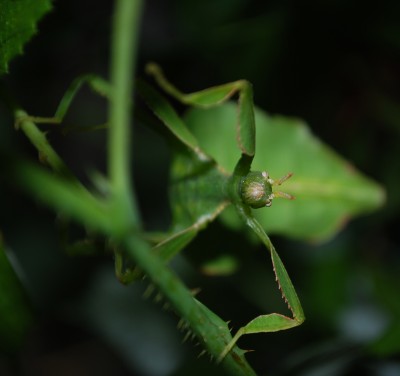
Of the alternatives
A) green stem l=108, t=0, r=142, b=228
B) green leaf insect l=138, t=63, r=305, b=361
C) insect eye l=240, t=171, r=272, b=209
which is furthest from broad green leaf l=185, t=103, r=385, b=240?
green stem l=108, t=0, r=142, b=228

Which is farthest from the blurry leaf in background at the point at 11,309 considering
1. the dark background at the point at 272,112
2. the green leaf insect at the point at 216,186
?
the dark background at the point at 272,112

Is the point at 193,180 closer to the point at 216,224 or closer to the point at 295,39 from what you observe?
the point at 216,224

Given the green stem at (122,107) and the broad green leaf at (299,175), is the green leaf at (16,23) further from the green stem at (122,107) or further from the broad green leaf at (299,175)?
the broad green leaf at (299,175)

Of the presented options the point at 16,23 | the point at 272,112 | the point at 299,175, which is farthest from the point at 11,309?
the point at 272,112

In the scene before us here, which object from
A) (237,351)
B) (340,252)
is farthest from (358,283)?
(237,351)

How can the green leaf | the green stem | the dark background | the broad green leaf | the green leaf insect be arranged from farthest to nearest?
the dark background
the broad green leaf
the green leaf insect
the green leaf
the green stem

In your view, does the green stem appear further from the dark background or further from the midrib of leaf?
the dark background
